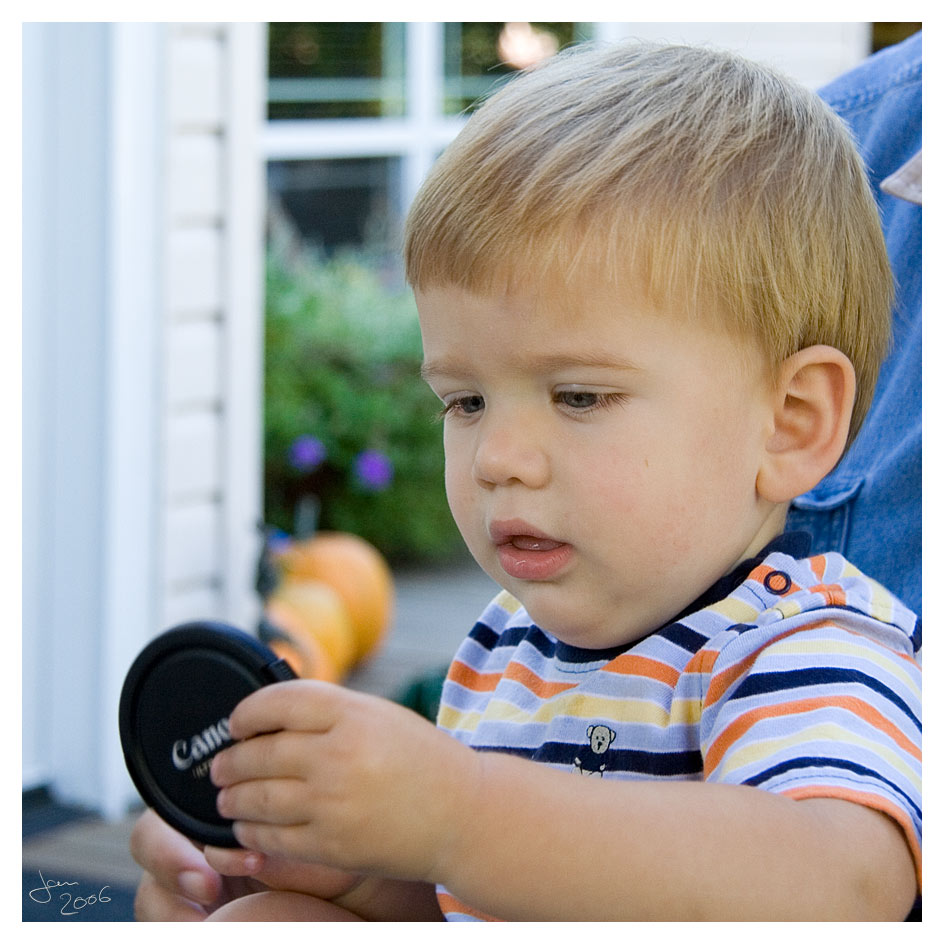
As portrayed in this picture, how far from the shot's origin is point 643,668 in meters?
1.05

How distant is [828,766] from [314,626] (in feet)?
10.4

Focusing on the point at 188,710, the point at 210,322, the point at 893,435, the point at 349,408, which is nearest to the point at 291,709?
the point at 188,710

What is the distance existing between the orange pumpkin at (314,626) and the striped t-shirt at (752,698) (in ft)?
7.98

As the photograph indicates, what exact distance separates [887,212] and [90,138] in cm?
214

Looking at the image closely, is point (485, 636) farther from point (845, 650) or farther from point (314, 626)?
point (314, 626)

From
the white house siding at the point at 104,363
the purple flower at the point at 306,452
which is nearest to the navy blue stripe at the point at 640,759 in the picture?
the white house siding at the point at 104,363

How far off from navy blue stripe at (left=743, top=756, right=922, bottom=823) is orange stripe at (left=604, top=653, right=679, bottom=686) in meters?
0.18

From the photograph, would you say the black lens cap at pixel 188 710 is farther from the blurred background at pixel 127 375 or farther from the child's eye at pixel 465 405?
the blurred background at pixel 127 375

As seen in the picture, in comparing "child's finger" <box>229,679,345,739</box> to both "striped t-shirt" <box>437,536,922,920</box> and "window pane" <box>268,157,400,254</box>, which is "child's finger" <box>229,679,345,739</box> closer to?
"striped t-shirt" <box>437,536,922,920</box>

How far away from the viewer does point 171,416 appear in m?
3.25

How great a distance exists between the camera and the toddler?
2.63 ft

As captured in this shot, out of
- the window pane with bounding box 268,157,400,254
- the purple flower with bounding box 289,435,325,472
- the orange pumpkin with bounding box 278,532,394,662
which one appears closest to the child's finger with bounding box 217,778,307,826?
the orange pumpkin with bounding box 278,532,394,662

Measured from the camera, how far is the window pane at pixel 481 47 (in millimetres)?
6691
